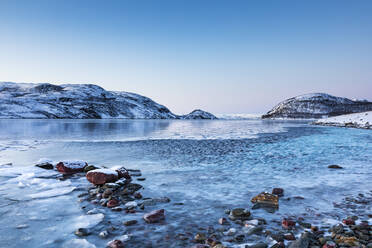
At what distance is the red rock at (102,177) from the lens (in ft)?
27.9

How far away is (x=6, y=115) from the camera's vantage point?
190 m

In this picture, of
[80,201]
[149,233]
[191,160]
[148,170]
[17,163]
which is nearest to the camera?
[149,233]

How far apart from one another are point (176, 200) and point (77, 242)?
10.6 ft

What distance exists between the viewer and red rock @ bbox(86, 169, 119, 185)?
27.9ft

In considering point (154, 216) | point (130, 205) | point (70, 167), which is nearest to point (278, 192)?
point (154, 216)

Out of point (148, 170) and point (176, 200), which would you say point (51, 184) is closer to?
point (148, 170)

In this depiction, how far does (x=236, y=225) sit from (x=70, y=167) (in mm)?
8829

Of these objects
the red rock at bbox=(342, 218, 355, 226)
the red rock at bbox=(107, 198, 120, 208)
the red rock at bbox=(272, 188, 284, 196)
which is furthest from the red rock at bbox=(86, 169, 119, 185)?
the red rock at bbox=(342, 218, 355, 226)

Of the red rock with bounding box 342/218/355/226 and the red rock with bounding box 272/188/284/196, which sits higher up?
the red rock with bounding box 342/218/355/226

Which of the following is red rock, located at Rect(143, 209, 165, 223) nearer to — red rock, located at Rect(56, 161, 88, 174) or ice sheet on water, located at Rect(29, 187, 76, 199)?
ice sheet on water, located at Rect(29, 187, 76, 199)

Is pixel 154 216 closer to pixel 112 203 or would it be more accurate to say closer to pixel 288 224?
pixel 112 203

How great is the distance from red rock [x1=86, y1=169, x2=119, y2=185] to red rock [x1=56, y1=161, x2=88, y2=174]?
8.81 feet

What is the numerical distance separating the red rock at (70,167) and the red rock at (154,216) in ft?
22.1

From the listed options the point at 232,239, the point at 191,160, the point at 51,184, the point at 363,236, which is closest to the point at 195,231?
the point at 232,239
